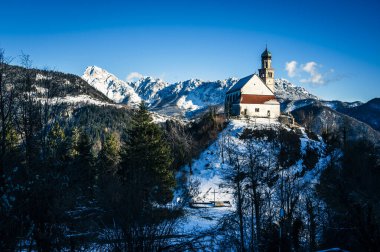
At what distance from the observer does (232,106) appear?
218 ft

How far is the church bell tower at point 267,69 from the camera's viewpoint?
74.6m

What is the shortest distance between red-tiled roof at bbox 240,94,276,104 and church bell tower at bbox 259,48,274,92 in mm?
9954

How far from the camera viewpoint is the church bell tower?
245ft

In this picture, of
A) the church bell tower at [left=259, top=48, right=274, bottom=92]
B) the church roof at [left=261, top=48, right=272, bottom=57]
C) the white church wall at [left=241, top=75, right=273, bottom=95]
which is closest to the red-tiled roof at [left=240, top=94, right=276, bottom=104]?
the white church wall at [left=241, top=75, right=273, bottom=95]

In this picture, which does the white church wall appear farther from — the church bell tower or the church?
the church bell tower

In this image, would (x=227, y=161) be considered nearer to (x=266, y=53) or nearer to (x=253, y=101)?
(x=253, y=101)

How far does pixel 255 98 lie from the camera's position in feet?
211

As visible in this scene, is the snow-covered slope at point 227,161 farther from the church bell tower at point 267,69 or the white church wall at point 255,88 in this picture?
the church bell tower at point 267,69

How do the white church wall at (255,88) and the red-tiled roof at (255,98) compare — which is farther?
the white church wall at (255,88)

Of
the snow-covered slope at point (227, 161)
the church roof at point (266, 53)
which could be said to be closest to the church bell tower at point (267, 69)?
the church roof at point (266, 53)

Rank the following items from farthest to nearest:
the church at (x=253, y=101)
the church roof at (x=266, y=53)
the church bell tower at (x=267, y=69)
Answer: the church roof at (x=266, y=53) → the church bell tower at (x=267, y=69) → the church at (x=253, y=101)

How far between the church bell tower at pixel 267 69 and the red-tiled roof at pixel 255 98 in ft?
32.7

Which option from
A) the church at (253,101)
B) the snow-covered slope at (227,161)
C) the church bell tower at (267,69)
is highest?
the church bell tower at (267,69)

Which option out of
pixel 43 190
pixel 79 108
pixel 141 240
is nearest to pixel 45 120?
pixel 43 190
